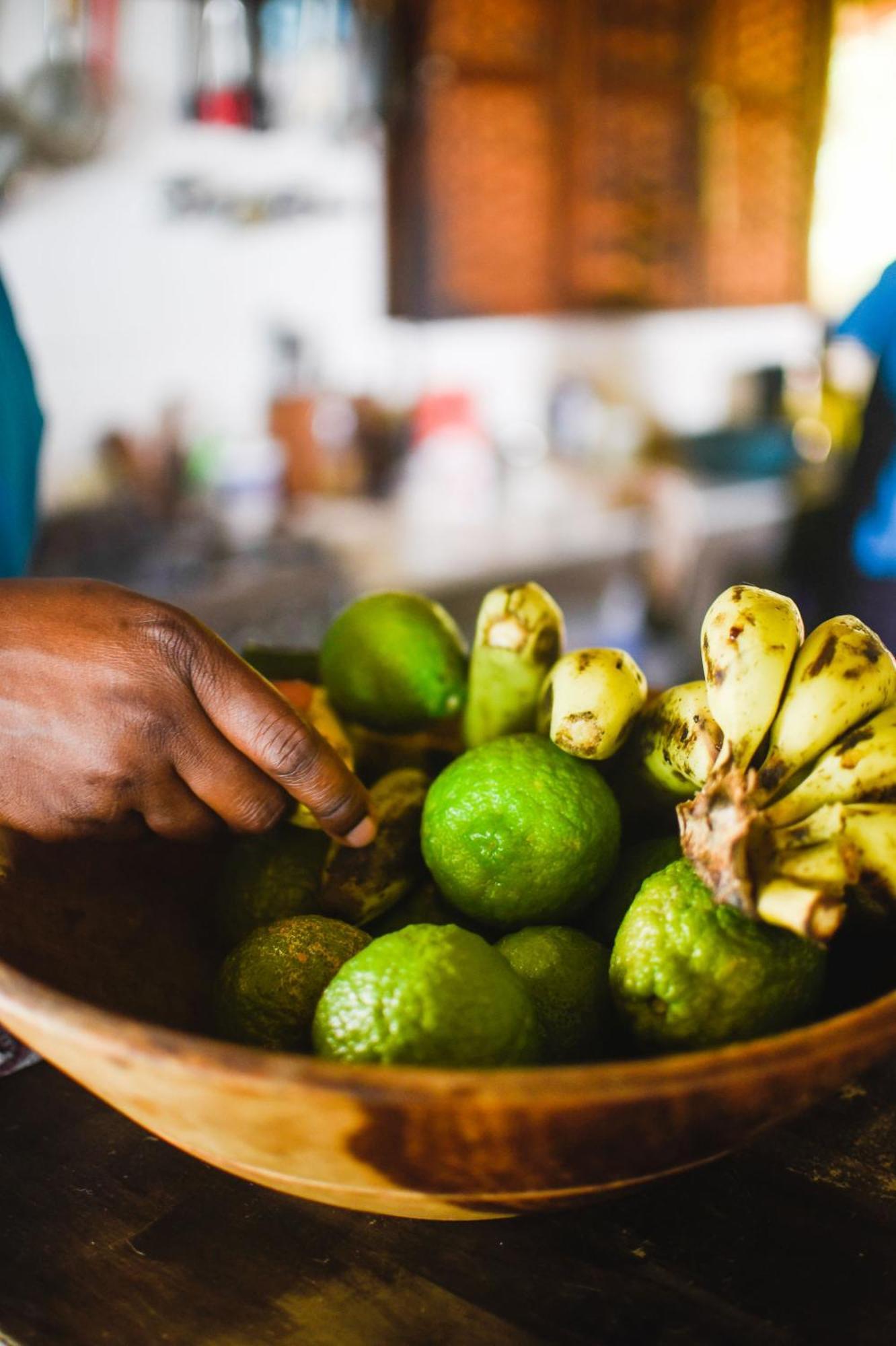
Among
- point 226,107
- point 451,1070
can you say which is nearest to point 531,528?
point 226,107

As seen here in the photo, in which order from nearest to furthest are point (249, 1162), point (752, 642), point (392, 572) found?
point (249, 1162) → point (752, 642) → point (392, 572)

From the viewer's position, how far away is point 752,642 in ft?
2.54

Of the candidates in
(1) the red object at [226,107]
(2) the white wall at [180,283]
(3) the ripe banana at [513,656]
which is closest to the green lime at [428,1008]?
(3) the ripe banana at [513,656]

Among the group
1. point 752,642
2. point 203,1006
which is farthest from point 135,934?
point 752,642

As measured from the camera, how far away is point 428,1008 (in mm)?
626

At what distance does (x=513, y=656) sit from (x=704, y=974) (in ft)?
1.25

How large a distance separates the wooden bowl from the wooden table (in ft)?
0.21

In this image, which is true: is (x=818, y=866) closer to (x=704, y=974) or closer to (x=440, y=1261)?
(x=704, y=974)

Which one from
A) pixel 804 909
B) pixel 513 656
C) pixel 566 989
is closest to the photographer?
pixel 804 909

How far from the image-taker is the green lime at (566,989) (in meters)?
0.72

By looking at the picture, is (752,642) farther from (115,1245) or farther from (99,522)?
(99,522)

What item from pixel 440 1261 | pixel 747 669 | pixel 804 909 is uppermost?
pixel 747 669

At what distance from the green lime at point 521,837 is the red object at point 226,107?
330 cm

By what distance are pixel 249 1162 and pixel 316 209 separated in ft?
12.3
